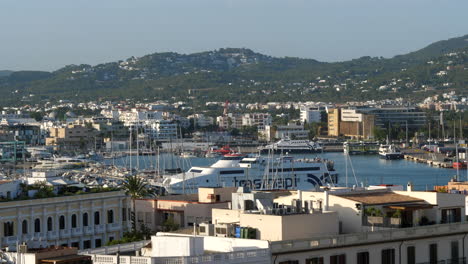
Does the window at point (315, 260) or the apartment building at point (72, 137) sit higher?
the window at point (315, 260)

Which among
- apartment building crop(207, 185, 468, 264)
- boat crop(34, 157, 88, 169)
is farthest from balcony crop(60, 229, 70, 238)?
boat crop(34, 157, 88, 169)

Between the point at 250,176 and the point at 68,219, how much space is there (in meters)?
44.5

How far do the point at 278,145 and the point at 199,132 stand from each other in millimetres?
49759

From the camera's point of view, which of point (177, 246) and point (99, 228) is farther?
point (99, 228)

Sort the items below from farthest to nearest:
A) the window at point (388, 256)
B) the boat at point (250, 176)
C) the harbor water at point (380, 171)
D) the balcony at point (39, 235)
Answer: the harbor water at point (380, 171) < the boat at point (250, 176) < the balcony at point (39, 235) < the window at point (388, 256)

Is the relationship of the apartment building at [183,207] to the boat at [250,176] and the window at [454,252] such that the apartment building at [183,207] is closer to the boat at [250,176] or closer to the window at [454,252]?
the window at [454,252]

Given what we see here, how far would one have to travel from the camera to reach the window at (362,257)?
1547cm

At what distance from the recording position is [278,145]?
13275cm

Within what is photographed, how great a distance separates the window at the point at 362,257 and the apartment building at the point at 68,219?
37.7ft

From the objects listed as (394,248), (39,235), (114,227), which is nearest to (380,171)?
(114,227)

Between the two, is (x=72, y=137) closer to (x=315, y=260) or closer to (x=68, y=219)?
(x=68, y=219)

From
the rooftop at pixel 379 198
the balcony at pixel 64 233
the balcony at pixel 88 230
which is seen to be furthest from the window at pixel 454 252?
the balcony at pixel 88 230

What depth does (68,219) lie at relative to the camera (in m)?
28.4

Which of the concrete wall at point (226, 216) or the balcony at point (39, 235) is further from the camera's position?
the balcony at point (39, 235)
